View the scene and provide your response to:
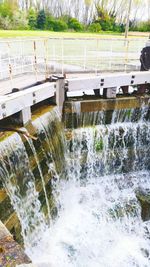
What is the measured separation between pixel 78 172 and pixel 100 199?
3.01 ft

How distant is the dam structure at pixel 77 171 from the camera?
4703 mm

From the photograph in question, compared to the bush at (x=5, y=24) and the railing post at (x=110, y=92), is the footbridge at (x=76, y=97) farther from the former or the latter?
the bush at (x=5, y=24)

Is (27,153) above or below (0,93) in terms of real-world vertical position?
below

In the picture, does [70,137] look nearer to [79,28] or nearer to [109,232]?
[109,232]

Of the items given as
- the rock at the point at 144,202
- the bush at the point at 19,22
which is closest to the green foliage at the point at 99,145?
the rock at the point at 144,202

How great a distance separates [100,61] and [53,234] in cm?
763

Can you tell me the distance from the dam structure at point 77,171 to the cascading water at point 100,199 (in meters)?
0.02

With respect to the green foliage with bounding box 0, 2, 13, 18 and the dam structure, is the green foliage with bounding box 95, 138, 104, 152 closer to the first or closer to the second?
the dam structure

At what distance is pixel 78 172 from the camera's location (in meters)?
6.91

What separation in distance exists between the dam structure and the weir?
0.07 feet

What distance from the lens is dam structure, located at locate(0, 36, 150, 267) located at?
4.70m

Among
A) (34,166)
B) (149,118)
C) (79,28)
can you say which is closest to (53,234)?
(34,166)

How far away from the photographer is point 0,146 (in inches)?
167

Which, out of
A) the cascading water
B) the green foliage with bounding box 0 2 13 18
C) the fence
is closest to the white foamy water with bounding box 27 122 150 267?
the cascading water
